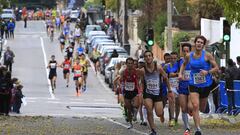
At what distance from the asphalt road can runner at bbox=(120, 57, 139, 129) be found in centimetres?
45

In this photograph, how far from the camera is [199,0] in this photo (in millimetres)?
48656

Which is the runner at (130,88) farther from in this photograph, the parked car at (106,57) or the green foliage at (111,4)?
the green foliage at (111,4)

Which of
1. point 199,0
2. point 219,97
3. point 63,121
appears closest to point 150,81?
point 63,121

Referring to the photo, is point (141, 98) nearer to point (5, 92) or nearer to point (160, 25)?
point (5, 92)

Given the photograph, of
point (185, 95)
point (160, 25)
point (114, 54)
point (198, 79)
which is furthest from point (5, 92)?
point (160, 25)

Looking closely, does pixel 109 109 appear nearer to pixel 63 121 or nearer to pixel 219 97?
pixel 219 97

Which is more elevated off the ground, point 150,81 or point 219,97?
point 150,81

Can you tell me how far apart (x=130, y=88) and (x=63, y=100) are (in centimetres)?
1567

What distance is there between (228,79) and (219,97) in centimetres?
293

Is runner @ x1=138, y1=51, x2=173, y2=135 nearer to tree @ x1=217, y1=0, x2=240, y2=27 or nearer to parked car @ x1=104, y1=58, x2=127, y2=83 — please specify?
tree @ x1=217, y1=0, x2=240, y2=27

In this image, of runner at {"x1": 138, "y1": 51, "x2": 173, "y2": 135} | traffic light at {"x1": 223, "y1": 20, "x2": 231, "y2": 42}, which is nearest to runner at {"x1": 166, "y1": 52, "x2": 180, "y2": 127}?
runner at {"x1": 138, "y1": 51, "x2": 173, "y2": 135}

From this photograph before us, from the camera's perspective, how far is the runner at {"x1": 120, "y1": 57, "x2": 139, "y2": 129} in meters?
18.7

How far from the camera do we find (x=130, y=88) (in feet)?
62.1

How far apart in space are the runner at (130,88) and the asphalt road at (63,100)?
0.45 m
